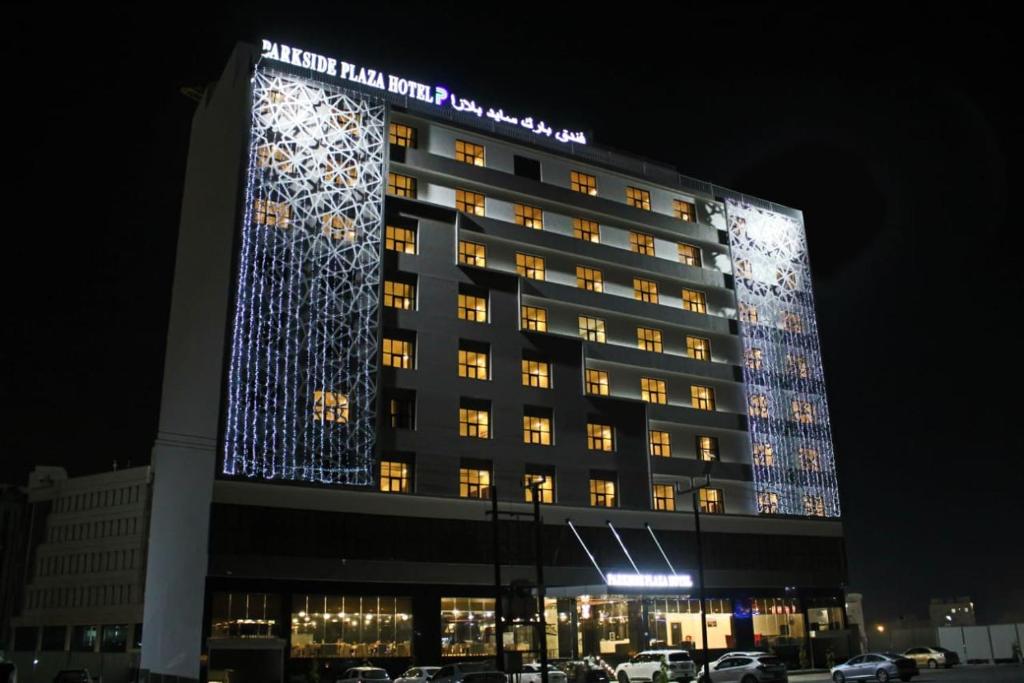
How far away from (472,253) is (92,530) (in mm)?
61648

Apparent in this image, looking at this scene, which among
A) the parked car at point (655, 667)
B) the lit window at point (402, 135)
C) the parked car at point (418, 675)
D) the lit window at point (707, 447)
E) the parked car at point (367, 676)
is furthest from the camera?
the lit window at point (707, 447)

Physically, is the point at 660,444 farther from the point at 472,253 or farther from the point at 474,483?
the point at 472,253

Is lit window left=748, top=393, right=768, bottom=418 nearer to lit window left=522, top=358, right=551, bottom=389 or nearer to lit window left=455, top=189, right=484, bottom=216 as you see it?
lit window left=522, top=358, right=551, bottom=389

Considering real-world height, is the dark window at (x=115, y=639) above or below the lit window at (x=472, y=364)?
below

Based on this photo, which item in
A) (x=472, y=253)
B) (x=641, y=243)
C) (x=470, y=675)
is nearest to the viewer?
(x=470, y=675)

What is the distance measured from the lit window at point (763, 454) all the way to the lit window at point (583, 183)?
71.3 ft

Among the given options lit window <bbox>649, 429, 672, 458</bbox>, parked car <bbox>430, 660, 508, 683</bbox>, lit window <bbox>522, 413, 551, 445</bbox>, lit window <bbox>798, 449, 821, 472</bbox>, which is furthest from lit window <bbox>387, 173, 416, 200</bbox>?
lit window <bbox>798, 449, 821, 472</bbox>

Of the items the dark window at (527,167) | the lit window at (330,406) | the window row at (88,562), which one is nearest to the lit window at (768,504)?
the dark window at (527,167)

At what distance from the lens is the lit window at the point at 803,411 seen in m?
67.7

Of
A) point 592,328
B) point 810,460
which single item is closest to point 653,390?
point 592,328

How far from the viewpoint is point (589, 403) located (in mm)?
60250

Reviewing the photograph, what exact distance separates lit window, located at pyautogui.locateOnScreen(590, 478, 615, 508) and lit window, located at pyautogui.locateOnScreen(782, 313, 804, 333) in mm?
20335

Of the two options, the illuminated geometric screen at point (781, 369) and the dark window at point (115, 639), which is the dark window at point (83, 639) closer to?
the dark window at point (115, 639)

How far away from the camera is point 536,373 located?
59250mm
